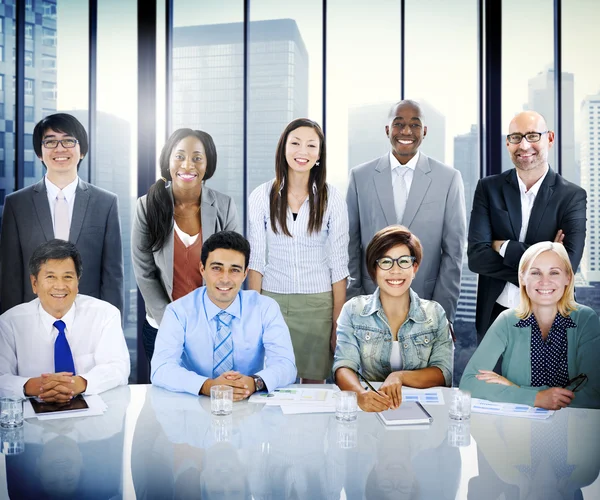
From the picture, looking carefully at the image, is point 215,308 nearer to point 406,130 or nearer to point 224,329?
point 224,329

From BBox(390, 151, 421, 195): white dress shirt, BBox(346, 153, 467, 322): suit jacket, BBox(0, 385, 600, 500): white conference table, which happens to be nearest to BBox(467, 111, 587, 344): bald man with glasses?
BBox(346, 153, 467, 322): suit jacket

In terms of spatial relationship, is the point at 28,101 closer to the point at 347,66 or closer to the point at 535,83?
the point at 347,66

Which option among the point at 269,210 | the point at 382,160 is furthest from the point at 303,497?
the point at 382,160

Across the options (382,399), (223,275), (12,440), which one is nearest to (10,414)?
(12,440)

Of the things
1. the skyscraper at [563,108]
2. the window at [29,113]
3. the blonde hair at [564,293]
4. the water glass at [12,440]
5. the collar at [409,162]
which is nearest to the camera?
the water glass at [12,440]

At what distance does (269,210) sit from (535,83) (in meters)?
1.95

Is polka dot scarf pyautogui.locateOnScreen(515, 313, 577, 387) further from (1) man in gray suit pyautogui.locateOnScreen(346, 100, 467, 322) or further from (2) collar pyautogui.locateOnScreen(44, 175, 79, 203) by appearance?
(2) collar pyautogui.locateOnScreen(44, 175, 79, 203)

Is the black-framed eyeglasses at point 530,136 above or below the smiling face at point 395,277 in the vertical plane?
above

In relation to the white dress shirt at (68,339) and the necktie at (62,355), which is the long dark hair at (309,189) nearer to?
the white dress shirt at (68,339)

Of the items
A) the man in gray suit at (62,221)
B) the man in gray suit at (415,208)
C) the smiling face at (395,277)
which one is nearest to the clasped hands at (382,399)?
the smiling face at (395,277)

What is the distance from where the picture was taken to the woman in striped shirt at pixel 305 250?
10.4ft

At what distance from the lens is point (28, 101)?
3.96m

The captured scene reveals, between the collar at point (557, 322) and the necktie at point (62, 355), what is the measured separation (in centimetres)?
186

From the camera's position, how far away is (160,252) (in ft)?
10.7
